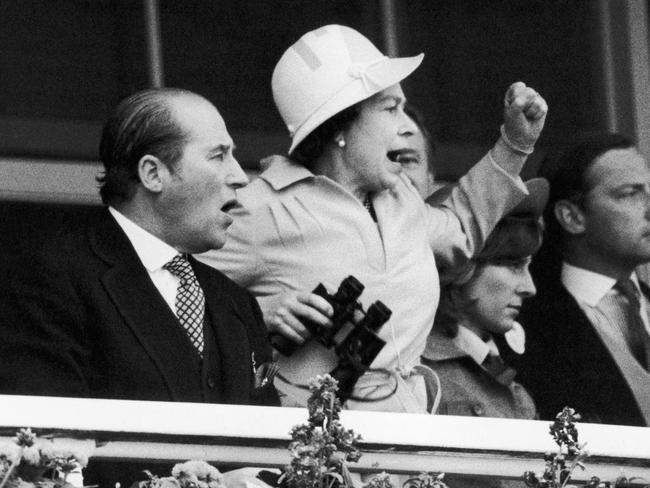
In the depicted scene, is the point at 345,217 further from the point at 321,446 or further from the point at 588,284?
the point at 321,446

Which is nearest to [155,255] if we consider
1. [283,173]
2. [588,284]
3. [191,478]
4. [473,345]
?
[283,173]

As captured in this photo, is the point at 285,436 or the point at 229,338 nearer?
the point at 285,436

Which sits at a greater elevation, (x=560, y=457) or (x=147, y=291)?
(x=147, y=291)

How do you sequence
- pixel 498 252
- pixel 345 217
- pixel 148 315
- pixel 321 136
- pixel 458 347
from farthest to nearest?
pixel 498 252 → pixel 458 347 → pixel 321 136 → pixel 345 217 → pixel 148 315

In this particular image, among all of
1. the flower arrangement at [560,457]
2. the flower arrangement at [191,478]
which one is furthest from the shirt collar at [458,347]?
the flower arrangement at [191,478]

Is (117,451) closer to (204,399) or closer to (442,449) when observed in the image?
(204,399)

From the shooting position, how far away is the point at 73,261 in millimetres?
6605

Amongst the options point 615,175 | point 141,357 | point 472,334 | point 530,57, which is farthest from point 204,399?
point 530,57

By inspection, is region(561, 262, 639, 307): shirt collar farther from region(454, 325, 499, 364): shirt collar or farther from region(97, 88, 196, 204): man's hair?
region(97, 88, 196, 204): man's hair

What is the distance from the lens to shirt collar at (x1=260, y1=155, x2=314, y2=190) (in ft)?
24.4

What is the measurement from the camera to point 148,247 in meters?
6.82

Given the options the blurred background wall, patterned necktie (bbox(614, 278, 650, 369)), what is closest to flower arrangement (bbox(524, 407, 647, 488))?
patterned necktie (bbox(614, 278, 650, 369))

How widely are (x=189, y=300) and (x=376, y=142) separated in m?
0.95

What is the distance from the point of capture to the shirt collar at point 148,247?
268 inches
